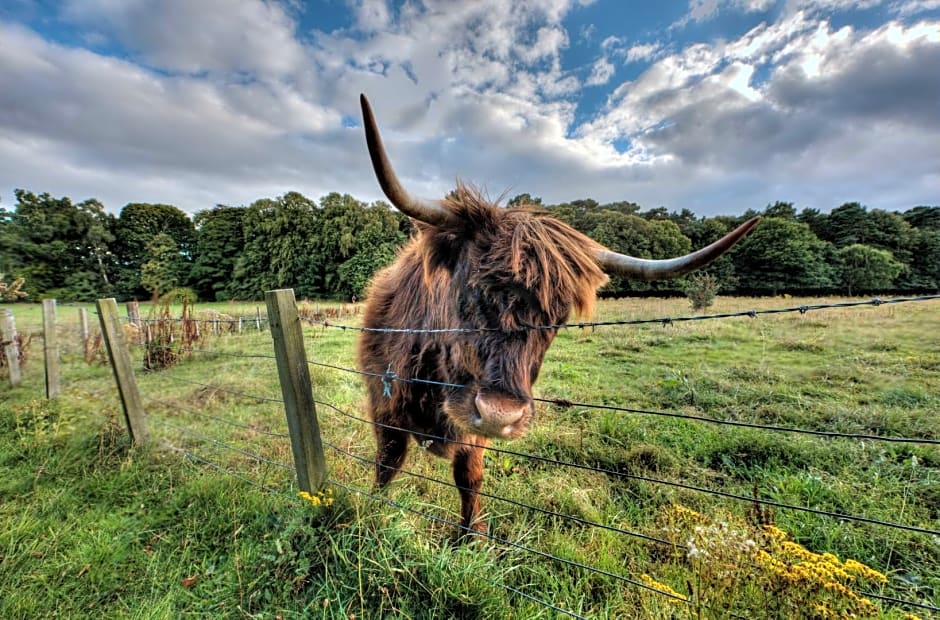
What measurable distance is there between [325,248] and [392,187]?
37.4 metres

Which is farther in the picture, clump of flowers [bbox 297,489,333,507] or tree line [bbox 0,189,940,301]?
tree line [bbox 0,189,940,301]

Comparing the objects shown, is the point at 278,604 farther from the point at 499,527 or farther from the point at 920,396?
the point at 920,396

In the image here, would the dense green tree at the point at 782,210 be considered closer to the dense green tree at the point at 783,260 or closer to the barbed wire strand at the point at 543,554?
the dense green tree at the point at 783,260

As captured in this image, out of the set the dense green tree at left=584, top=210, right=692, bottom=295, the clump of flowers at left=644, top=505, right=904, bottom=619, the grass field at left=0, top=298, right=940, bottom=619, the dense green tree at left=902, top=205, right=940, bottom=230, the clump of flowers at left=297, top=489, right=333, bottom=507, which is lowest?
the grass field at left=0, top=298, right=940, bottom=619

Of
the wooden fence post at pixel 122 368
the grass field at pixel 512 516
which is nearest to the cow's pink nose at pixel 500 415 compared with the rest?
the grass field at pixel 512 516

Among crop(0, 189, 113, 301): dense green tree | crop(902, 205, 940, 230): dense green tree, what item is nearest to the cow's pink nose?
crop(0, 189, 113, 301): dense green tree

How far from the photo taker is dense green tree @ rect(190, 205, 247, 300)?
41.5 metres

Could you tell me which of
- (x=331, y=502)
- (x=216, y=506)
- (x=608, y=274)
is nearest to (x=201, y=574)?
(x=216, y=506)

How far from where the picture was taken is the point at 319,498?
2.09m

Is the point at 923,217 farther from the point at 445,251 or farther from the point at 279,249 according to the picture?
the point at 279,249

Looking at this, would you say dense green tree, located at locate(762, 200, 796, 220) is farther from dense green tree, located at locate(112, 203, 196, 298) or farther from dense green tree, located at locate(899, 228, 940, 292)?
dense green tree, located at locate(112, 203, 196, 298)

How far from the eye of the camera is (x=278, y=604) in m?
1.77

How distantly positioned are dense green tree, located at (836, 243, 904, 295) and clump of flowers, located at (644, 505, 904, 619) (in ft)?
162

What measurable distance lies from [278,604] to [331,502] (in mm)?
483
